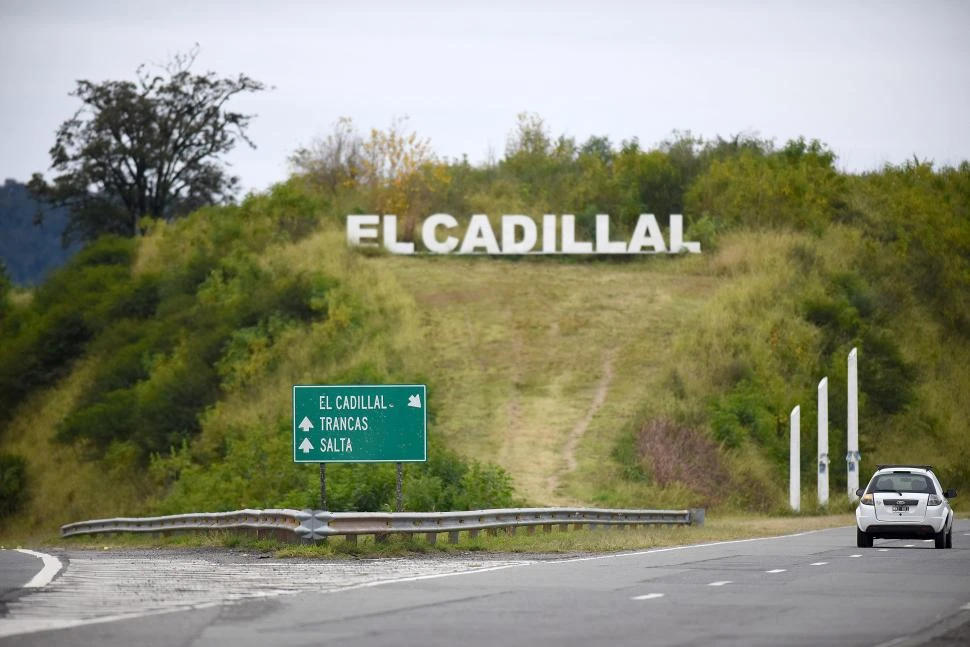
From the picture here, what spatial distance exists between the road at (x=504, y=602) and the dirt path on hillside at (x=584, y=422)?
945 inches

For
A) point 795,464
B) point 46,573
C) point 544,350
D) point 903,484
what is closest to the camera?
point 46,573

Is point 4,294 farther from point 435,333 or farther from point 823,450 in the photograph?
point 823,450

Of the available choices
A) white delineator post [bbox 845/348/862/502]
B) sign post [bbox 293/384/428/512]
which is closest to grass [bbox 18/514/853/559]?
sign post [bbox 293/384/428/512]

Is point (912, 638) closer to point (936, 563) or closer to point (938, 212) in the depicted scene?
point (936, 563)

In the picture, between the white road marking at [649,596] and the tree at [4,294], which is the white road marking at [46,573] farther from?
the tree at [4,294]

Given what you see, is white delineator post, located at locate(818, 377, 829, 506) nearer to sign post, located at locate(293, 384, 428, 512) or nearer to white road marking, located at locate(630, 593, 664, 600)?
sign post, located at locate(293, 384, 428, 512)

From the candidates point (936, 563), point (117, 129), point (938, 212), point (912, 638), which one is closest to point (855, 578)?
point (936, 563)

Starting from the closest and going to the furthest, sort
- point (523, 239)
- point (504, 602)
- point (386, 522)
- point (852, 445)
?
point (504, 602)
point (386, 522)
point (852, 445)
point (523, 239)

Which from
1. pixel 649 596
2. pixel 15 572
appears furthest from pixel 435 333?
pixel 649 596

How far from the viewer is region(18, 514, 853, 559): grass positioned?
26.8 metres

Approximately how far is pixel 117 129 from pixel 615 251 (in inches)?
1356

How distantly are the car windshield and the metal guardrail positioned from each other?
714 centimetres

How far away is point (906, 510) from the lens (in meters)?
28.5

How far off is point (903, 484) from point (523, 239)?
4828 cm
